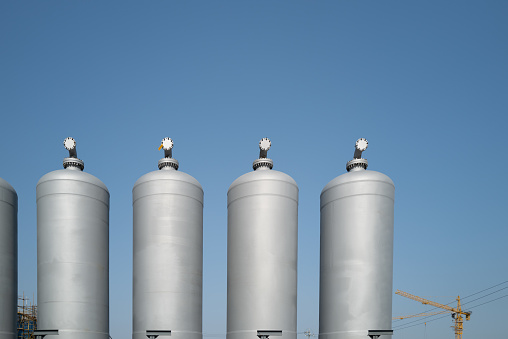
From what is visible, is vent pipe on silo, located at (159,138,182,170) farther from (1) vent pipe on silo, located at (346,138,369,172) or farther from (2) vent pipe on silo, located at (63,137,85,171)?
(1) vent pipe on silo, located at (346,138,369,172)

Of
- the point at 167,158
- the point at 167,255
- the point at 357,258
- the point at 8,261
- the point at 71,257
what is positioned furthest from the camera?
the point at 167,158

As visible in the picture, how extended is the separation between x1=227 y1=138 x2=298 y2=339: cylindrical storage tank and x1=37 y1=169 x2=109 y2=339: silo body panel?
8323 millimetres

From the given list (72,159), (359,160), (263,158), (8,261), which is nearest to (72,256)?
(8,261)

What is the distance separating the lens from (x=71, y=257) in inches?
1148

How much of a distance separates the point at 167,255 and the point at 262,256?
19.7 feet

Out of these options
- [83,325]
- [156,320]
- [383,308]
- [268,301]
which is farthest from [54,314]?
[383,308]

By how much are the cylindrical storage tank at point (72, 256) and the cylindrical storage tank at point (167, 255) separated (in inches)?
89.7

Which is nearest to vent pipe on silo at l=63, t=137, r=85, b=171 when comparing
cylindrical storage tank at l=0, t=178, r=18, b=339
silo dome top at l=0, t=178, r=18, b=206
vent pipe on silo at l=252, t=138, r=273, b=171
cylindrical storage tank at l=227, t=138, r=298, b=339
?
silo dome top at l=0, t=178, r=18, b=206

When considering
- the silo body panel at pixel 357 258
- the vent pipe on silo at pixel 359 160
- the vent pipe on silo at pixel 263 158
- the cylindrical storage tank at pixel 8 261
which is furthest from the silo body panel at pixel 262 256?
the cylindrical storage tank at pixel 8 261

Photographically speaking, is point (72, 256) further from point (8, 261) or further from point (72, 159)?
point (72, 159)

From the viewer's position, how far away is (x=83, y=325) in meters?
28.8

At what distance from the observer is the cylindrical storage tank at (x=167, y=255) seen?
29.1m

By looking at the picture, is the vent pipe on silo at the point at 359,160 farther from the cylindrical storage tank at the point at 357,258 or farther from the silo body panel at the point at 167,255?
the silo body panel at the point at 167,255

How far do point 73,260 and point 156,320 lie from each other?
20.8ft
